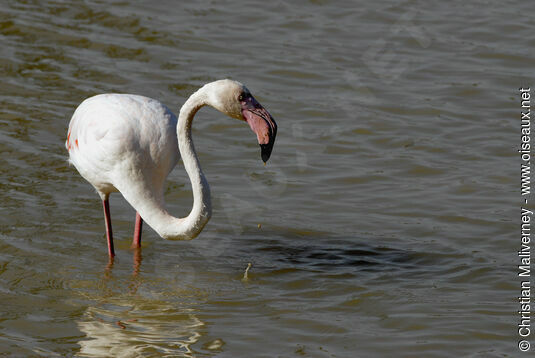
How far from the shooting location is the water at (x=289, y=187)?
6.55m

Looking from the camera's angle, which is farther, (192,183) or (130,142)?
(130,142)

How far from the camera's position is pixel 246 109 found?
6324mm

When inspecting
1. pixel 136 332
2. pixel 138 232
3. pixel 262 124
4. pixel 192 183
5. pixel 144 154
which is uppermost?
pixel 262 124

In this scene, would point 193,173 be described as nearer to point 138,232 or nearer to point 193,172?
point 193,172

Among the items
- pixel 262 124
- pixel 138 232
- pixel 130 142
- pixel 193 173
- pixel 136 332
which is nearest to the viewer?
pixel 262 124

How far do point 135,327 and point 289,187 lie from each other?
3.05m

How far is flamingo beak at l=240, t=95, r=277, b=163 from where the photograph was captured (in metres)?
6.23

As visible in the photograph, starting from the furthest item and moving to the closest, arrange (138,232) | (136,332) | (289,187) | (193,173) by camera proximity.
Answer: (289,187) < (138,232) < (193,173) < (136,332)

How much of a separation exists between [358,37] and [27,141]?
191 inches

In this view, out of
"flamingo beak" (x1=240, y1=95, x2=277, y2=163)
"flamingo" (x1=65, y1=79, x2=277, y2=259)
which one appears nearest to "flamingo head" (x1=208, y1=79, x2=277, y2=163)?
"flamingo beak" (x1=240, y1=95, x2=277, y2=163)

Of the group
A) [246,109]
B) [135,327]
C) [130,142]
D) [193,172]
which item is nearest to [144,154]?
[130,142]

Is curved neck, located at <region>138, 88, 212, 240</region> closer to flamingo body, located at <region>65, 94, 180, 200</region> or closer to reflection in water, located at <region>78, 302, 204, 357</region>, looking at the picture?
flamingo body, located at <region>65, 94, 180, 200</region>

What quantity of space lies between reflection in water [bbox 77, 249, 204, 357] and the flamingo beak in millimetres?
1394

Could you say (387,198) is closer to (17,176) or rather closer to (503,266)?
(503,266)
